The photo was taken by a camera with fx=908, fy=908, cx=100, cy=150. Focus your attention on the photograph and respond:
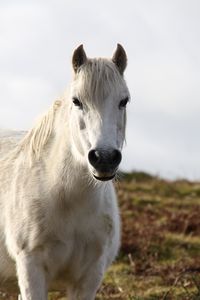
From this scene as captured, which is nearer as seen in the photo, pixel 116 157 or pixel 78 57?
pixel 116 157

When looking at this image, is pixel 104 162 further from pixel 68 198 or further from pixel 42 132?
pixel 42 132

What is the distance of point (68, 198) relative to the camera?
795 cm

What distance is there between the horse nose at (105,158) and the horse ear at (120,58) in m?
1.08

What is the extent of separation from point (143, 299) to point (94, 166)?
377cm

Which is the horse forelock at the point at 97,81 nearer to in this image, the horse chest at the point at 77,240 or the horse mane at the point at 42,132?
the horse mane at the point at 42,132

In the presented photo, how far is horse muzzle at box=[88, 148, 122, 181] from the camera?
6.96 metres

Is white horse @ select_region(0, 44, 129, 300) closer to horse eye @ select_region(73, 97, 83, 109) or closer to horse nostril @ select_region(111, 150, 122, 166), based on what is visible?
horse eye @ select_region(73, 97, 83, 109)

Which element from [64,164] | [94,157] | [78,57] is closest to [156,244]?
[64,164]

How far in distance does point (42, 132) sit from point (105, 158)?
4.97 feet

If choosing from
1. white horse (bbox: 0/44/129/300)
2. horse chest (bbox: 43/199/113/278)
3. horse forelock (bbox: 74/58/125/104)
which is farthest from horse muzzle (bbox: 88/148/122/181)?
horse chest (bbox: 43/199/113/278)

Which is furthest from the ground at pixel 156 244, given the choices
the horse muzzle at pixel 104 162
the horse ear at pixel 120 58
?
the horse muzzle at pixel 104 162

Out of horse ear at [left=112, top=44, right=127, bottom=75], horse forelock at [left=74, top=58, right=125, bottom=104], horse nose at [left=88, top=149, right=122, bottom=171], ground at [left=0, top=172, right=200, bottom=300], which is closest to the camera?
A: horse nose at [left=88, top=149, right=122, bottom=171]

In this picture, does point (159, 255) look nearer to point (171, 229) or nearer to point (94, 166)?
point (171, 229)

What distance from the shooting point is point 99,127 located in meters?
7.20
